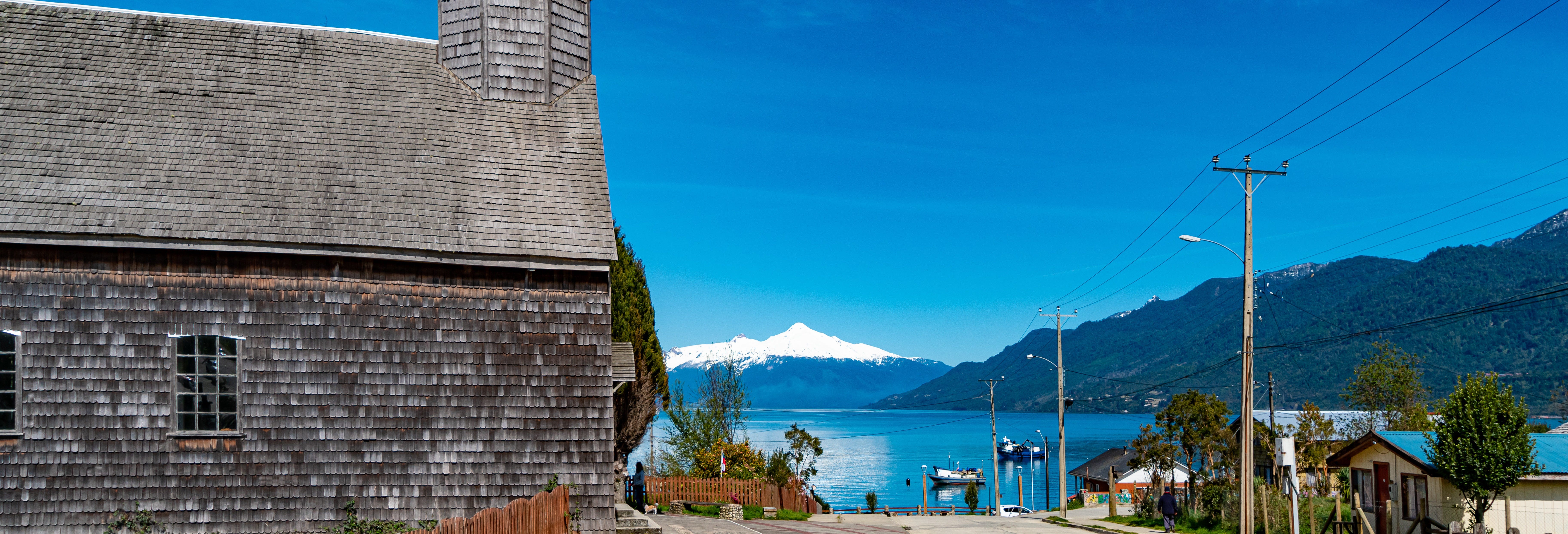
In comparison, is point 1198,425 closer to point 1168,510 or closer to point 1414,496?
point 1168,510

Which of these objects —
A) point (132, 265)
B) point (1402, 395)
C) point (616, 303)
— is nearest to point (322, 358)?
point (132, 265)

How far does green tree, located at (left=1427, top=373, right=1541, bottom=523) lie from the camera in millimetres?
22094

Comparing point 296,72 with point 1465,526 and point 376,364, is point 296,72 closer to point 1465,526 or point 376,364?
point 376,364

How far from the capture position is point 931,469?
519 ft

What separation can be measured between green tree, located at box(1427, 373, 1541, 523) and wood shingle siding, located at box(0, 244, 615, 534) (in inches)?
719

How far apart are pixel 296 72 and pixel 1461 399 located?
24772 millimetres

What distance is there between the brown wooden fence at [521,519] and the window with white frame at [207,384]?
10.5 ft

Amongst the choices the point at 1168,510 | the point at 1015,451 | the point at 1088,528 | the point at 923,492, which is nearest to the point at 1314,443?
the point at 1088,528

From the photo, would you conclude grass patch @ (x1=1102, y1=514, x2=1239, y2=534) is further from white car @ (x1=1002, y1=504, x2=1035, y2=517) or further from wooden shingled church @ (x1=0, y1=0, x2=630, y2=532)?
white car @ (x1=1002, y1=504, x2=1035, y2=517)

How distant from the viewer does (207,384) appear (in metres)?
14.7

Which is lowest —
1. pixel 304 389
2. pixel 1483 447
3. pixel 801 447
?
pixel 801 447

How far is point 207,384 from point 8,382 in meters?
2.44

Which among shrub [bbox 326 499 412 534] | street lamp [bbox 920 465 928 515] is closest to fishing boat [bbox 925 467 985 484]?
street lamp [bbox 920 465 928 515]

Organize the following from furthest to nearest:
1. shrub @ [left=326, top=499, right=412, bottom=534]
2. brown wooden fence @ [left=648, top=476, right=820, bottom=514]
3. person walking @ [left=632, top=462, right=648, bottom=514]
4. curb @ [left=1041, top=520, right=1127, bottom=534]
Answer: brown wooden fence @ [left=648, top=476, right=820, bottom=514] < curb @ [left=1041, top=520, right=1127, bottom=534] < person walking @ [left=632, top=462, right=648, bottom=514] < shrub @ [left=326, top=499, right=412, bottom=534]
